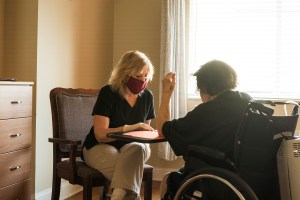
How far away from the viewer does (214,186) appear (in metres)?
1.79

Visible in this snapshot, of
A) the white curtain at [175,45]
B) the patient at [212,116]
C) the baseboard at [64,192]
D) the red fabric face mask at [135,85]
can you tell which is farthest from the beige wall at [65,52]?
the patient at [212,116]

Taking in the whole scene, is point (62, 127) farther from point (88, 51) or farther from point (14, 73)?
point (88, 51)

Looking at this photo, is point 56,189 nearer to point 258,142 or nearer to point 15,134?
point 15,134

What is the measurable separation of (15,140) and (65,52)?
102 cm

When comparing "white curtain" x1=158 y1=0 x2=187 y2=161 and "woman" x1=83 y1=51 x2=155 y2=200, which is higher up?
"white curtain" x1=158 y1=0 x2=187 y2=161

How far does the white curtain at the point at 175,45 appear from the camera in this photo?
12.8 feet

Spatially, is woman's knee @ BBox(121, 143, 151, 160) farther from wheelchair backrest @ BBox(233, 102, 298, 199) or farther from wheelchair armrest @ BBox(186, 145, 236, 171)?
wheelchair backrest @ BBox(233, 102, 298, 199)

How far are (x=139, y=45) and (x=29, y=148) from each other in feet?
5.94

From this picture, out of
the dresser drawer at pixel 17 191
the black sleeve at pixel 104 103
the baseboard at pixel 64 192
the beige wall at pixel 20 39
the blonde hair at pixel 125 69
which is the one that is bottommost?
the baseboard at pixel 64 192

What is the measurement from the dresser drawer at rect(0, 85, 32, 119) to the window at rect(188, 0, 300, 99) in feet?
6.08

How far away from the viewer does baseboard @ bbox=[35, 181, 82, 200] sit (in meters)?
3.12

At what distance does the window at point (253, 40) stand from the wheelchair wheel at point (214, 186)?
2.09 metres

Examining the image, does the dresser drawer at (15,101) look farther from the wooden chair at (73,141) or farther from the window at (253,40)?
the window at (253,40)

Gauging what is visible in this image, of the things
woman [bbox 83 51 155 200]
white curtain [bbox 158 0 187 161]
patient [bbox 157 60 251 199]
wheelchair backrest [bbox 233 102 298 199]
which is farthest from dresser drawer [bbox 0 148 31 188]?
white curtain [bbox 158 0 187 161]
